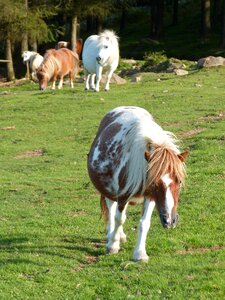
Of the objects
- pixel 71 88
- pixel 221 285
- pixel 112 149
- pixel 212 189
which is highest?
pixel 112 149

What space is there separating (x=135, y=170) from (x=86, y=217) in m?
3.25

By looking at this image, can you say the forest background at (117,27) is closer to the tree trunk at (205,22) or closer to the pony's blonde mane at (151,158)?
the tree trunk at (205,22)

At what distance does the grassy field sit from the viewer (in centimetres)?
722

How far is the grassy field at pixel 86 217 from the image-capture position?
7.22m

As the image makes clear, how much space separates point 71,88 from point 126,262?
66.9 feet

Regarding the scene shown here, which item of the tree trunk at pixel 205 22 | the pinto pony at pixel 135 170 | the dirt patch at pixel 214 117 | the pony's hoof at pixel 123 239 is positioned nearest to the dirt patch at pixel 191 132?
the dirt patch at pixel 214 117

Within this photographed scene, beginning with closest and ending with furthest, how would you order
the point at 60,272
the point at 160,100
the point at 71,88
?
the point at 60,272 → the point at 160,100 → the point at 71,88

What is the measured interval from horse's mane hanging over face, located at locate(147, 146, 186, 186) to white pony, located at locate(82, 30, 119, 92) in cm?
1801

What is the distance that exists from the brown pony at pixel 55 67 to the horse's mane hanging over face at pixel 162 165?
20921 mm

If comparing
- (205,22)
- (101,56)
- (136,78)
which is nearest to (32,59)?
(136,78)

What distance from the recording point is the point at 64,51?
96.5 ft

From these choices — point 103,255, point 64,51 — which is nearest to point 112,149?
point 103,255

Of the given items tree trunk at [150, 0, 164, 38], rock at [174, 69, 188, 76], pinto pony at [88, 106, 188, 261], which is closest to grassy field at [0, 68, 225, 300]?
pinto pony at [88, 106, 188, 261]

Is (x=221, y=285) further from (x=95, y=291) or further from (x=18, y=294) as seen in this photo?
(x=18, y=294)
